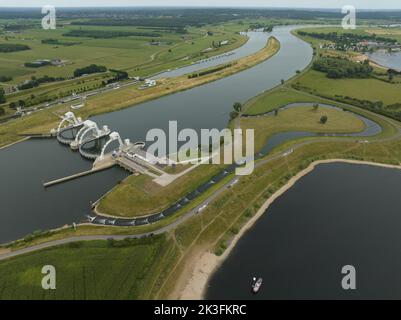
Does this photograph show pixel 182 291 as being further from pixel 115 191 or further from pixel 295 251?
pixel 115 191

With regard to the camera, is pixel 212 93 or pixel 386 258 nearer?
pixel 386 258

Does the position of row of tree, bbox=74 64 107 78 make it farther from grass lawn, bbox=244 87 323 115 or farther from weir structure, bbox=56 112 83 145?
grass lawn, bbox=244 87 323 115

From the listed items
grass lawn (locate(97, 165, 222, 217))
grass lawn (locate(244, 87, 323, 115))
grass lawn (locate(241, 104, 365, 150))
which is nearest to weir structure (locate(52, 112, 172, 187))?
grass lawn (locate(97, 165, 222, 217))

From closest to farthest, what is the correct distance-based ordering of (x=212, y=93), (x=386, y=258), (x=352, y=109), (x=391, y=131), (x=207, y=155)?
1. (x=386, y=258)
2. (x=207, y=155)
3. (x=391, y=131)
4. (x=352, y=109)
5. (x=212, y=93)

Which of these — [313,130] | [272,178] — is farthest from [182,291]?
[313,130]

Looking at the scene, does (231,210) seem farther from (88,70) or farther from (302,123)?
(88,70)
